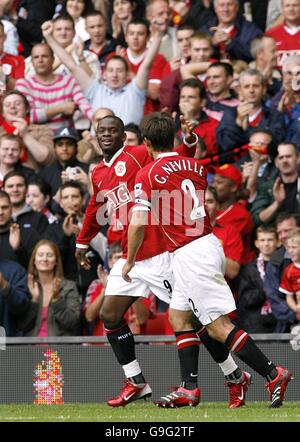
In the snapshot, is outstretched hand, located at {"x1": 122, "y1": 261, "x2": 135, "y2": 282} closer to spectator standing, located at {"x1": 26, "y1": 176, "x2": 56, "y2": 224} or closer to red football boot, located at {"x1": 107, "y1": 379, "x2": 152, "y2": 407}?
red football boot, located at {"x1": 107, "y1": 379, "x2": 152, "y2": 407}

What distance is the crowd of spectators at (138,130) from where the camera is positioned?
44.8 feet

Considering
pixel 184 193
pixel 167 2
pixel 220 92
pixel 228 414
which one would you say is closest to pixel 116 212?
pixel 184 193

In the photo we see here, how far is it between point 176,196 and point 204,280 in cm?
71

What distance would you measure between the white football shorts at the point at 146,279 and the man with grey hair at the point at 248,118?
4435mm

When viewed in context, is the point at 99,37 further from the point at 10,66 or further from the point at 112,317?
the point at 112,317

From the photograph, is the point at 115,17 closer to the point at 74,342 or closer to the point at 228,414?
the point at 74,342

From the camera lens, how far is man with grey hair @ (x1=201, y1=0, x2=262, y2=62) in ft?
55.8

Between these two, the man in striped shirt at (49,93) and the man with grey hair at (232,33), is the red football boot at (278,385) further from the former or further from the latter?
the man with grey hair at (232,33)

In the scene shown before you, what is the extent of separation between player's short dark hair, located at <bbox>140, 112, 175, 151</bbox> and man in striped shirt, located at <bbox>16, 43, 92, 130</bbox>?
6422 mm

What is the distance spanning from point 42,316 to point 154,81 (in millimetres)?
4388

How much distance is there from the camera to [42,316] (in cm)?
1360

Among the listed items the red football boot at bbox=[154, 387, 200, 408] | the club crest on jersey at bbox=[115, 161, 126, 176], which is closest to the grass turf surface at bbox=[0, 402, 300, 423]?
the red football boot at bbox=[154, 387, 200, 408]

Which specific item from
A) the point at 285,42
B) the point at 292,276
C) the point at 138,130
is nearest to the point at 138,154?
the point at 292,276

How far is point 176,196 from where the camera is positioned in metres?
10.2
